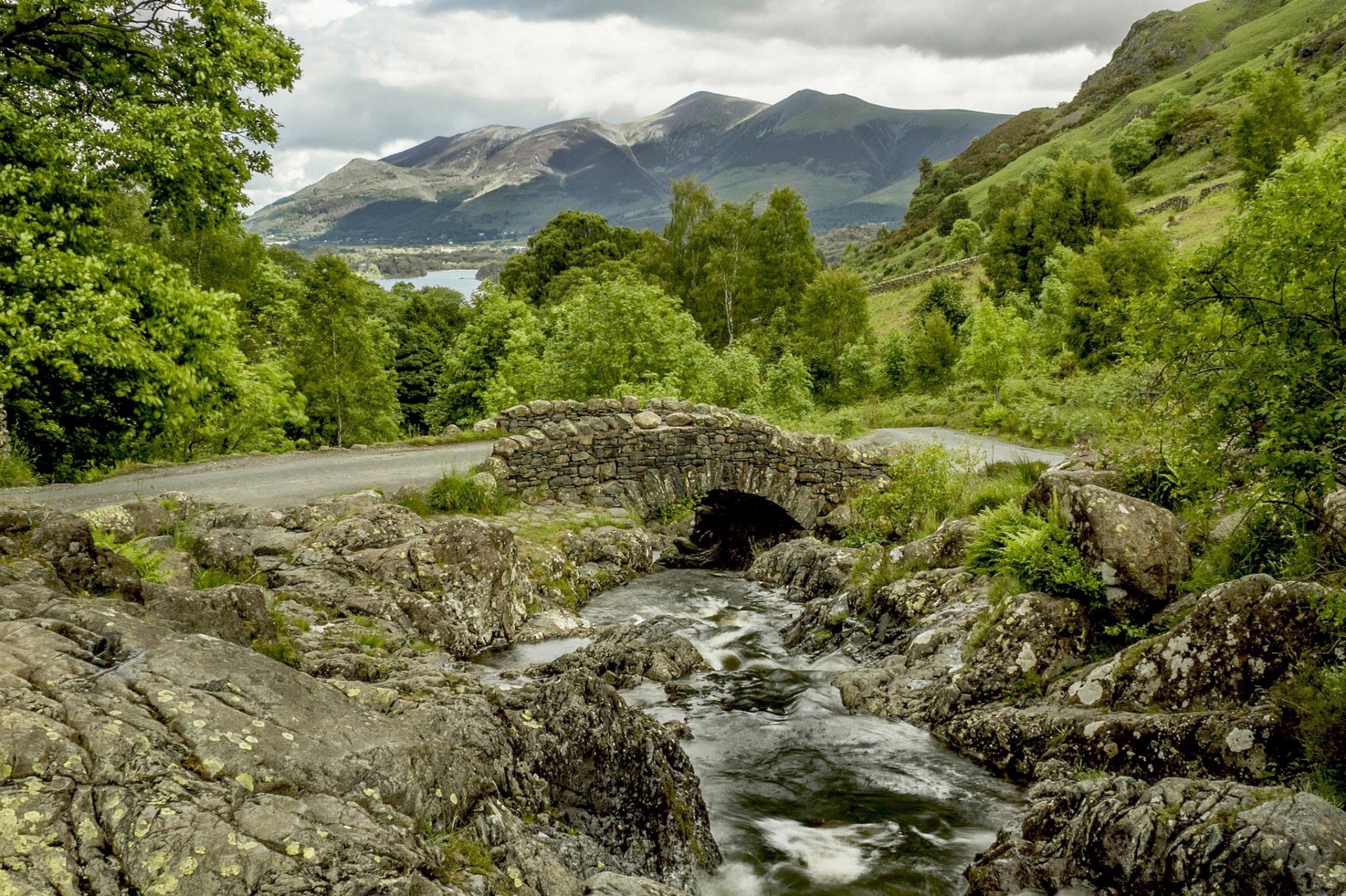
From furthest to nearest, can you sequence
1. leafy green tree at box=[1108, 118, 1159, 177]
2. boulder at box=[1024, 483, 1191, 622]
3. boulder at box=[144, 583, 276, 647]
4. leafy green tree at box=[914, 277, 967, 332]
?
leafy green tree at box=[1108, 118, 1159, 177] → leafy green tree at box=[914, 277, 967, 332] → boulder at box=[1024, 483, 1191, 622] → boulder at box=[144, 583, 276, 647]

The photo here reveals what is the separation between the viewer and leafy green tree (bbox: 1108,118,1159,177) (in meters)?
79.2

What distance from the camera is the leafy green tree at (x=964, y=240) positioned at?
2950 inches

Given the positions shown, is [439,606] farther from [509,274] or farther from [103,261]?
[509,274]

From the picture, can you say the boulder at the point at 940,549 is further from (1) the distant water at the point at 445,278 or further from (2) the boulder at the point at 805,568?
(1) the distant water at the point at 445,278

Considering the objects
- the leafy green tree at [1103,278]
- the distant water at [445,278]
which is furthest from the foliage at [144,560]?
the distant water at [445,278]

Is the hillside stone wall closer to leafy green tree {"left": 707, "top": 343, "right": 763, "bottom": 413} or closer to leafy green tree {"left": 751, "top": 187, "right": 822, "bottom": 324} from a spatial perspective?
leafy green tree {"left": 707, "top": 343, "right": 763, "bottom": 413}

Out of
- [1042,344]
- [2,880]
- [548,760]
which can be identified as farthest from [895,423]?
[2,880]

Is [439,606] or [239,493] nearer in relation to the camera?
[439,606]

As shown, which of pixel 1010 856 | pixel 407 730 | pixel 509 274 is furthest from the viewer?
pixel 509 274

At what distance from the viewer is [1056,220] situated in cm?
5156

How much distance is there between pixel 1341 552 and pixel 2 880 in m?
8.67

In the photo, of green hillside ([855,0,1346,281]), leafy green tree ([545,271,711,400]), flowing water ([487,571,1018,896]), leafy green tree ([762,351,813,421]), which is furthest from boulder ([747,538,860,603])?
green hillside ([855,0,1346,281])

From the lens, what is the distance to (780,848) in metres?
6.57

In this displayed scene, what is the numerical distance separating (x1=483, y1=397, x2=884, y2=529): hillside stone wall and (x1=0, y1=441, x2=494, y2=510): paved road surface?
1498 mm
